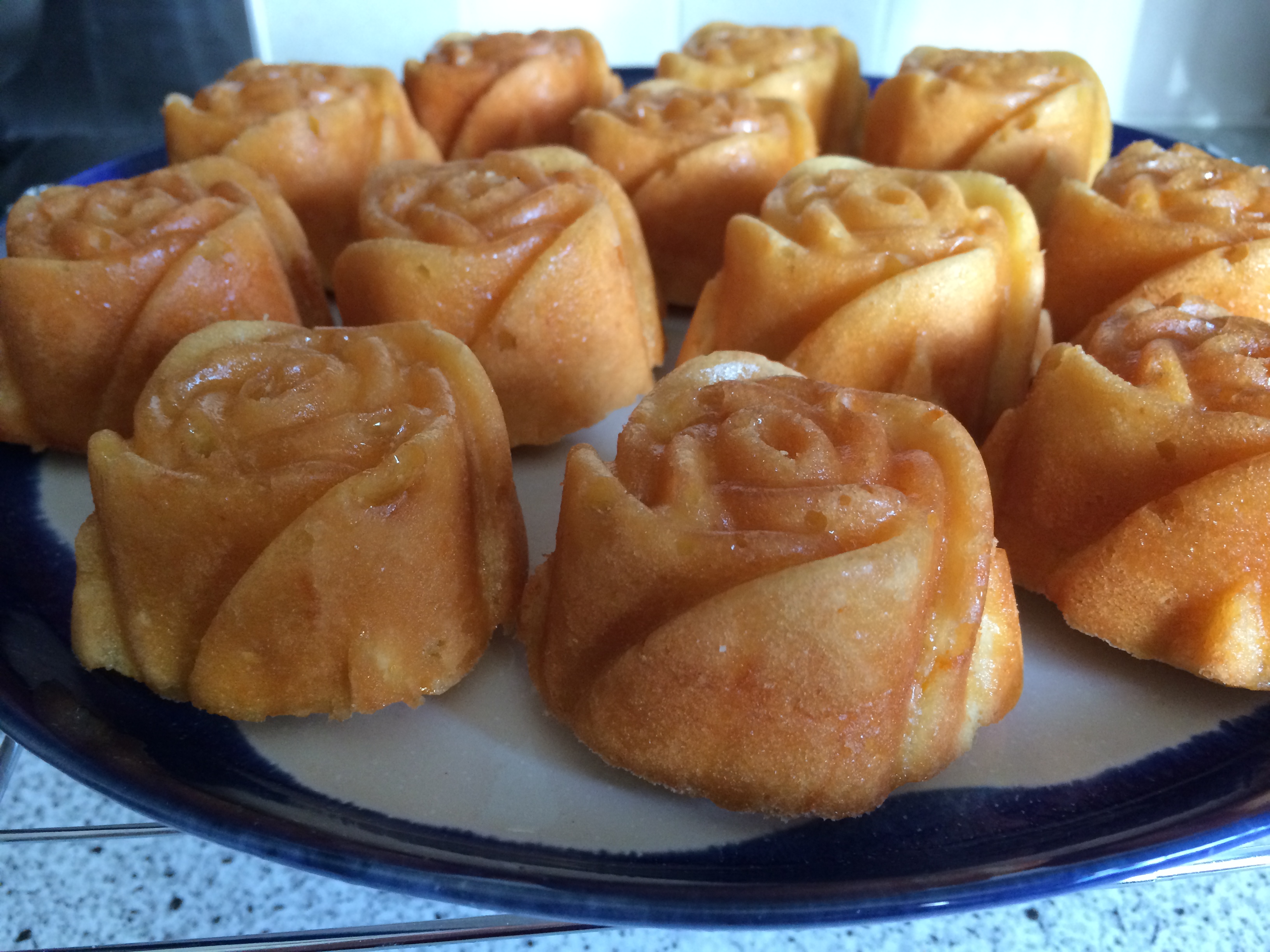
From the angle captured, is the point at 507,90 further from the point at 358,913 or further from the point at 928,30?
the point at 928,30

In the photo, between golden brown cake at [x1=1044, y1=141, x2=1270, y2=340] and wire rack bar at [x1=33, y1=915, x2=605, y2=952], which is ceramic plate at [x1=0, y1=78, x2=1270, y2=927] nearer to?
wire rack bar at [x1=33, y1=915, x2=605, y2=952]

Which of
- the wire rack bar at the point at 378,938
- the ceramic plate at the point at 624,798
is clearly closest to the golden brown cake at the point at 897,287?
the ceramic plate at the point at 624,798

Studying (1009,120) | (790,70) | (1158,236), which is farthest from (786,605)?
(790,70)

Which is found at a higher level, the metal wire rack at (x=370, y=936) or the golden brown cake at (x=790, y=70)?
the golden brown cake at (x=790, y=70)

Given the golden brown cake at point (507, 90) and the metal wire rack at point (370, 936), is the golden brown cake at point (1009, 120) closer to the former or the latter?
the golden brown cake at point (507, 90)

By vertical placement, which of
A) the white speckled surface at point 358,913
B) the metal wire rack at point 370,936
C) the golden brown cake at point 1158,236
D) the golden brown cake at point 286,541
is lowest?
the white speckled surface at point 358,913
